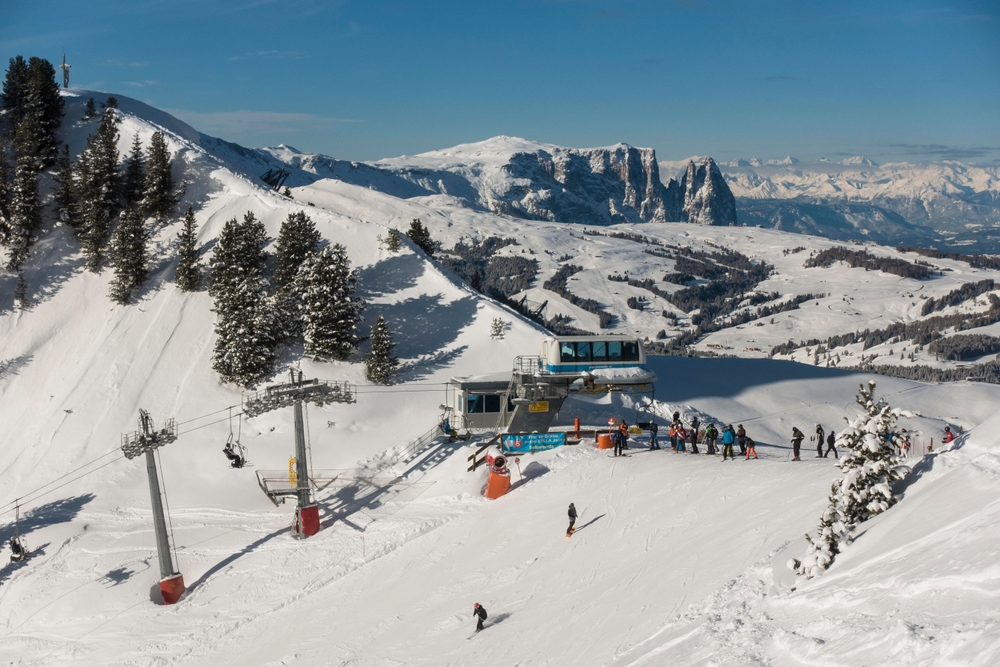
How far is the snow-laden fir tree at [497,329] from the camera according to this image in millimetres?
51250

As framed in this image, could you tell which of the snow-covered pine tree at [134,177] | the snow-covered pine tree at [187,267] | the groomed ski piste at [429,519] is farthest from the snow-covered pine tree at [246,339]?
the snow-covered pine tree at [134,177]

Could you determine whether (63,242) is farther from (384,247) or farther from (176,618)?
(176,618)

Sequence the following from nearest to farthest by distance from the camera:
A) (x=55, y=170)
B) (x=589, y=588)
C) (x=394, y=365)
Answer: (x=589, y=588)
(x=394, y=365)
(x=55, y=170)

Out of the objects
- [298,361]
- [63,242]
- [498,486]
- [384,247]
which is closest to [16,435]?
[298,361]

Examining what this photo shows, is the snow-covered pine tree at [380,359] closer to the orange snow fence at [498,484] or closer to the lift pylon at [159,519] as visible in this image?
the orange snow fence at [498,484]

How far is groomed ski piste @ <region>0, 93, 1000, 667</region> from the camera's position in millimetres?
17156

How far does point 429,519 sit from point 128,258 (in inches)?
1371

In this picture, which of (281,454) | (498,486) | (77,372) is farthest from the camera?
(77,372)

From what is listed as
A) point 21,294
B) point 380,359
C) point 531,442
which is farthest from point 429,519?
point 21,294

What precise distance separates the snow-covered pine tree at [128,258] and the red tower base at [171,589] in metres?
30.3

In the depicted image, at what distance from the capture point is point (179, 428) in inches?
1773

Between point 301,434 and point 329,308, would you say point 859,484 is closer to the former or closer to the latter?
point 301,434

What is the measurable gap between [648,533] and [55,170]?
64.9 meters

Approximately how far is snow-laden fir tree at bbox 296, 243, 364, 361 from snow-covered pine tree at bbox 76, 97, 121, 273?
22.9m
